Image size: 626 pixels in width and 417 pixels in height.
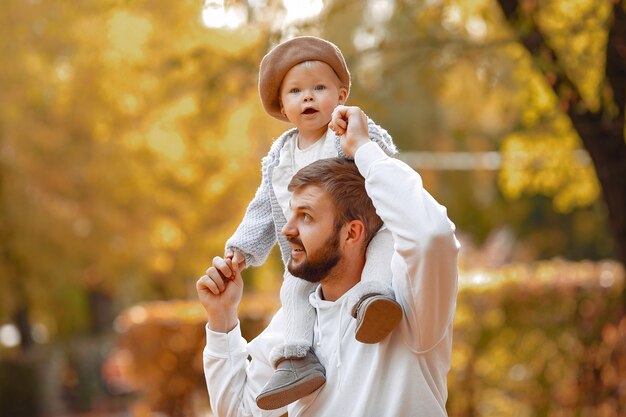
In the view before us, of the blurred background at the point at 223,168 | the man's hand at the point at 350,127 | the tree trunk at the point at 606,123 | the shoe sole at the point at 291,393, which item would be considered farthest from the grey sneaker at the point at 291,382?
the tree trunk at the point at 606,123

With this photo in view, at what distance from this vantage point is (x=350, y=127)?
2891 mm

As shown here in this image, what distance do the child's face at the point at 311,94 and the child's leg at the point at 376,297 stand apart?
0.36m

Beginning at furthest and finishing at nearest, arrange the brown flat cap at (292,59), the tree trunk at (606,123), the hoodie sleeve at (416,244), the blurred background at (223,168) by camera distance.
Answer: the blurred background at (223,168), the tree trunk at (606,123), the brown flat cap at (292,59), the hoodie sleeve at (416,244)

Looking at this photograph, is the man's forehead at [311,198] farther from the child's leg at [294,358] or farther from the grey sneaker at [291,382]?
the grey sneaker at [291,382]

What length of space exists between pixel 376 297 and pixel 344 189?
34 cm

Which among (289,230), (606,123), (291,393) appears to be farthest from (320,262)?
(606,123)

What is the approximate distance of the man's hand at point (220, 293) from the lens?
10.8ft

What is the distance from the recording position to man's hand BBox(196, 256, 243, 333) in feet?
10.8

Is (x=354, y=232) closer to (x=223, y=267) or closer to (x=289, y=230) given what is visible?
(x=289, y=230)

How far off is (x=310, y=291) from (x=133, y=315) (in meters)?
9.37

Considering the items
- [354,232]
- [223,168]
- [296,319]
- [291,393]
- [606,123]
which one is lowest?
[291,393]

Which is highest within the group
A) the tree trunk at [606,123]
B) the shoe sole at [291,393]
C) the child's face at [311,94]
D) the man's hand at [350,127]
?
the tree trunk at [606,123]

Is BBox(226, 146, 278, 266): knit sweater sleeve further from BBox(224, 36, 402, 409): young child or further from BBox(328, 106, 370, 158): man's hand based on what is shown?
BBox(328, 106, 370, 158): man's hand

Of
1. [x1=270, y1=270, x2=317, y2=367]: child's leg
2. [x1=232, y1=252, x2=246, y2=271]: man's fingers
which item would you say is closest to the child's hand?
[x1=232, y1=252, x2=246, y2=271]: man's fingers
